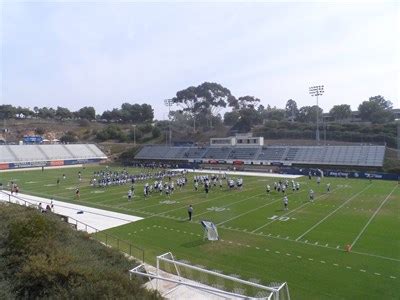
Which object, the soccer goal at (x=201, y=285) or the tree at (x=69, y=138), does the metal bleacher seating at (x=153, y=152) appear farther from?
the soccer goal at (x=201, y=285)

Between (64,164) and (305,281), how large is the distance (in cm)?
6223

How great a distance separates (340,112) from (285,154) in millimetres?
43040

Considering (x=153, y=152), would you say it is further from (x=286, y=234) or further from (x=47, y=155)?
(x=286, y=234)

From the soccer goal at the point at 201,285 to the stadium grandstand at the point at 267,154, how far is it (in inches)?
1716

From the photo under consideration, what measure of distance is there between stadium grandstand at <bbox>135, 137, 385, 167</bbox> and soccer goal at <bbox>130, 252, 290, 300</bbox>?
43.6 metres

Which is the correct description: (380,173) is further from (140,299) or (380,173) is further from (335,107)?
(335,107)

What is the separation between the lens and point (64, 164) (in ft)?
222

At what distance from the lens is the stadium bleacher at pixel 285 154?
51344 millimetres

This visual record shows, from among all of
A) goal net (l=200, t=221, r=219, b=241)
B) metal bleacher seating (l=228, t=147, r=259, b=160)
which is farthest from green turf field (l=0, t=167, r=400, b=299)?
metal bleacher seating (l=228, t=147, r=259, b=160)

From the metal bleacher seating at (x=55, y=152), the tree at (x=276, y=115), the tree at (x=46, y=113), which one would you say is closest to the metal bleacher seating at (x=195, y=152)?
the metal bleacher seating at (x=55, y=152)

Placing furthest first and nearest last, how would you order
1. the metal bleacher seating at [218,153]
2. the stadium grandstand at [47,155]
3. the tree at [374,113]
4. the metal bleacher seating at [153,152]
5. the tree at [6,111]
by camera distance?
the tree at [6,111], the tree at [374,113], the metal bleacher seating at [153,152], the metal bleacher seating at [218,153], the stadium grandstand at [47,155]

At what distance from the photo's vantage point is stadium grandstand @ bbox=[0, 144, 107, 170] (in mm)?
62438

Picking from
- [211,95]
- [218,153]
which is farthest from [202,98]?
[218,153]

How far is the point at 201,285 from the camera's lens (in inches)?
416
